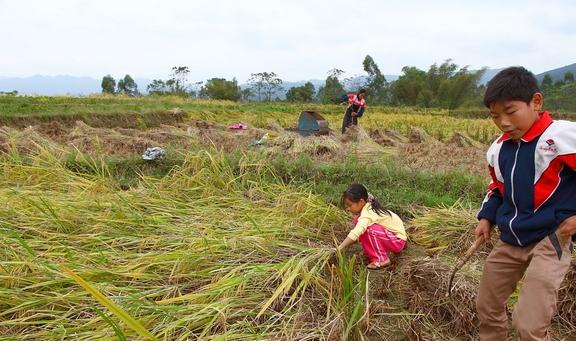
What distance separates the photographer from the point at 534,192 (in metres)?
1.66

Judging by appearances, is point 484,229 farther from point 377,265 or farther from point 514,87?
point 377,265

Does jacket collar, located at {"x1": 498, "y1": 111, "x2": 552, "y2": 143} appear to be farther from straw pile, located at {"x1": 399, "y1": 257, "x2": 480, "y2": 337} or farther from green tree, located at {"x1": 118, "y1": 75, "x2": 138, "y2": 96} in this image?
green tree, located at {"x1": 118, "y1": 75, "x2": 138, "y2": 96}

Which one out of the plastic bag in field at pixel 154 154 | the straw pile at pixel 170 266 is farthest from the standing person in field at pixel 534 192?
the plastic bag in field at pixel 154 154

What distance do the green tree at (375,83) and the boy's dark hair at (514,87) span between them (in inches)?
1064

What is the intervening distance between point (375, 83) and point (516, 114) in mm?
28157

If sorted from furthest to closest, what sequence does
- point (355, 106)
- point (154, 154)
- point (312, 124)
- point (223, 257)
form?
1. point (312, 124)
2. point (355, 106)
3. point (154, 154)
4. point (223, 257)

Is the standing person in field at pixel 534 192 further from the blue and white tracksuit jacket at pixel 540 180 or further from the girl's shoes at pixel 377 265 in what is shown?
the girl's shoes at pixel 377 265

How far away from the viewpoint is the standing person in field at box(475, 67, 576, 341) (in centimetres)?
158

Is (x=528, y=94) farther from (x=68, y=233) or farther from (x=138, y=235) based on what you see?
(x=68, y=233)

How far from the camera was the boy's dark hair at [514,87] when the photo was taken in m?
1.61

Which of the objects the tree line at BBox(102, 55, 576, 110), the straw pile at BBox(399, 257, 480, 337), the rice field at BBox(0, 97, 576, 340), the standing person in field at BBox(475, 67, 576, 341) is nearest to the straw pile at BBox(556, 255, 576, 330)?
the rice field at BBox(0, 97, 576, 340)

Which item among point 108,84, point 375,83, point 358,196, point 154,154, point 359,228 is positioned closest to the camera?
point 359,228

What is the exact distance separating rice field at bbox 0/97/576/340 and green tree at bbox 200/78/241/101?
21.8 m

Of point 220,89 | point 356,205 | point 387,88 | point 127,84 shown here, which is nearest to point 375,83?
point 387,88
